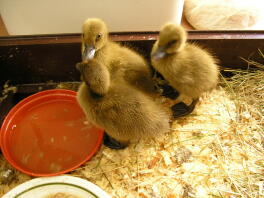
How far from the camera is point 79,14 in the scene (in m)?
1.18

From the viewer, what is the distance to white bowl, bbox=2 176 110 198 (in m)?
1.00

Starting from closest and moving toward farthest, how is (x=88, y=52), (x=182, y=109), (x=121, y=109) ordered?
(x=121, y=109) → (x=88, y=52) → (x=182, y=109)

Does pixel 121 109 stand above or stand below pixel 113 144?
above

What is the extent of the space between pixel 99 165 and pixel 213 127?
0.52 metres

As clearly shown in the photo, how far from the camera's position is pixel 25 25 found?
1231 millimetres

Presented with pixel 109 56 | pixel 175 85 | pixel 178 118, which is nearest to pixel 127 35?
pixel 109 56

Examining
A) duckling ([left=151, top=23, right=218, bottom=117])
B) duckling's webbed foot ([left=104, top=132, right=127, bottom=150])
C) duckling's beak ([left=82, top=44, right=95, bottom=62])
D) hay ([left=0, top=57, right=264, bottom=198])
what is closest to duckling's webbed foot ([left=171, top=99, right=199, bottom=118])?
A: hay ([left=0, top=57, right=264, bottom=198])

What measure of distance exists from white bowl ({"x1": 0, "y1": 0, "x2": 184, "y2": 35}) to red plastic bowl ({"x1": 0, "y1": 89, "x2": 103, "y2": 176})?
0.99 ft

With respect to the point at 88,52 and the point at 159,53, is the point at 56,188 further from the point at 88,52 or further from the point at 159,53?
the point at 159,53

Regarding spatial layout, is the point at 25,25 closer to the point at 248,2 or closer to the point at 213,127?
the point at 213,127

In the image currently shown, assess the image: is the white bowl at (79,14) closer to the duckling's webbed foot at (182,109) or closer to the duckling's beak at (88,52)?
the duckling's beak at (88,52)

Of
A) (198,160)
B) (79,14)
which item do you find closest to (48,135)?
(79,14)

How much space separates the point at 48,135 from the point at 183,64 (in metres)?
0.63

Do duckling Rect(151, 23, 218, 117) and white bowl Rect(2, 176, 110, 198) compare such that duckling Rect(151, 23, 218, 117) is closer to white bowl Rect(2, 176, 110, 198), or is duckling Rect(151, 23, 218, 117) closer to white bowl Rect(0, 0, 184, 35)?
white bowl Rect(0, 0, 184, 35)
